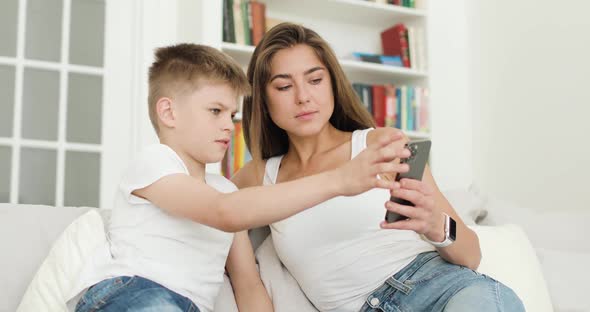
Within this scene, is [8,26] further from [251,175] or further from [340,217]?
[340,217]

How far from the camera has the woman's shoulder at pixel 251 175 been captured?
1747 millimetres

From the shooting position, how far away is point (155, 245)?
4.29ft

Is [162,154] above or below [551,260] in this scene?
above

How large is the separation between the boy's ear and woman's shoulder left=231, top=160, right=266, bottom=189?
1.31ft

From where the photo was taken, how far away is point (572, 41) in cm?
297

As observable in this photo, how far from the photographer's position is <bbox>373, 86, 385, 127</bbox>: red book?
3428 millimetres

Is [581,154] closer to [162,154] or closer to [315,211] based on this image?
[315,211]

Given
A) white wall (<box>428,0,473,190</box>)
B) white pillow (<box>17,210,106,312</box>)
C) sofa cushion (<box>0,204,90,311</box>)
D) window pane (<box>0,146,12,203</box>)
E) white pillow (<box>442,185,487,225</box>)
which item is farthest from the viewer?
white wall (<box>428,0,473,190</box>)

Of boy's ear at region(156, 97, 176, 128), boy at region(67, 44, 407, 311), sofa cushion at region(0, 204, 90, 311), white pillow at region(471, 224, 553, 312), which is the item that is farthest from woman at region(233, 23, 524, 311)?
sofa cushion at region(0, 204, 90, 311)

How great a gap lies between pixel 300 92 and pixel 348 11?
197 cm

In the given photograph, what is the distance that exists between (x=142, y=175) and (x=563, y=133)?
2286mm

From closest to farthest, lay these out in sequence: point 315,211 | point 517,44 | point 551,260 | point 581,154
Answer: point 315,211 < point 551,260 < point 581,154 < point 517,44

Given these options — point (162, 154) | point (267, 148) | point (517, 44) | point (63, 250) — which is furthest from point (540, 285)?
point (517, 44)

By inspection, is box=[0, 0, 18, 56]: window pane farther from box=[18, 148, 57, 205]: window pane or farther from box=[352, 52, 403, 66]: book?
box=[352, 52, 403, 66]: book
